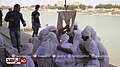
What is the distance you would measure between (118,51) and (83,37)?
5.79 m

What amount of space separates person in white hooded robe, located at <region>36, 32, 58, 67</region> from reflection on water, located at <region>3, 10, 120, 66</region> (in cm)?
425

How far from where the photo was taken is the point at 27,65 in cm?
412

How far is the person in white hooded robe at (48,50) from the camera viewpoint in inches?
187

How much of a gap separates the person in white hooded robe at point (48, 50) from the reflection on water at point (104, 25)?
167 inches

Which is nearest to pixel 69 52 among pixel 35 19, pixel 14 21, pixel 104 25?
pixel 14 21

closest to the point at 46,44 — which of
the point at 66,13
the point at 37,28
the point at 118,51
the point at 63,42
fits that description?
the point at 63,42

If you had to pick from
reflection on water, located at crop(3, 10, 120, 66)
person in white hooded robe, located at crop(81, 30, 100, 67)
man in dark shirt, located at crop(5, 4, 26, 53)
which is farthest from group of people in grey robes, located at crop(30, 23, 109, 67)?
reflection on water, located at crop(3, 10, 120, 66)

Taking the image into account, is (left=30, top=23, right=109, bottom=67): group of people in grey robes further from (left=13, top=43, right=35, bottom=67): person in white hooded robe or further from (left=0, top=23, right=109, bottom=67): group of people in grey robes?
(left=13, top=43, right=35, bottom=67): person in white hooded robe

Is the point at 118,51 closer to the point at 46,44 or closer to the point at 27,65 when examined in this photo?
the point at 46,44

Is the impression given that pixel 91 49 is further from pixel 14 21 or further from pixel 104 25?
pixel 104 25

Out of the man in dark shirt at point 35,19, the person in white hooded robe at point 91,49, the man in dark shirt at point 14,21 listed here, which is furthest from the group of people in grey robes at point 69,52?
the man in dark shirt at point 35,19

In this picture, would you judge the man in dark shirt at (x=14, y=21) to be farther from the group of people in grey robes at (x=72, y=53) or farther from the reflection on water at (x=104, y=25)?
the reflection on water at (x=104, y=25)

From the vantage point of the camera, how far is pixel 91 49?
460 cm

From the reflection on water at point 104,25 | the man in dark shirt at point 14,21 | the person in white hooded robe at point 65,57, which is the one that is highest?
the man in dark shirt at point 14,21
